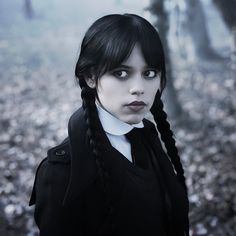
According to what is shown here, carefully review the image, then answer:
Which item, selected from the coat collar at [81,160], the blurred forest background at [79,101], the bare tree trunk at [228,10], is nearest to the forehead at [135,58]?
the coat collar at [81,160]

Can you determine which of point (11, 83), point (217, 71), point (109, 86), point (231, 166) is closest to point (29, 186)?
point (11, 83)

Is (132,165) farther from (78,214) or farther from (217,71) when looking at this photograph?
(217,71)

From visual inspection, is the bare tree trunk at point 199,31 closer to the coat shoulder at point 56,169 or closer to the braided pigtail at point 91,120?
the braided pigtail at point 91,120

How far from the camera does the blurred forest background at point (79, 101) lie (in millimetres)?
3381

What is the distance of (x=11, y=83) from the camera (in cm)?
476

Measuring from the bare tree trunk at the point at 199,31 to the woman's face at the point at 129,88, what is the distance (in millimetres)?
4519

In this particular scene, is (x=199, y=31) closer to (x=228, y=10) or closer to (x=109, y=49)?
(x=228, y=10)

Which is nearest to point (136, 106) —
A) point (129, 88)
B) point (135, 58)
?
point (129, 88)

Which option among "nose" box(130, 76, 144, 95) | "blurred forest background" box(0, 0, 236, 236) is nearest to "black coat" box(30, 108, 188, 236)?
"nose" box(130, 76, 144, 95)

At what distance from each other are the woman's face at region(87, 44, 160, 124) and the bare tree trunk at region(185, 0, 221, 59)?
4519 millimetres

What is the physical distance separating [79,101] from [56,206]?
376cm

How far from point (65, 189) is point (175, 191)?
0.57 metres

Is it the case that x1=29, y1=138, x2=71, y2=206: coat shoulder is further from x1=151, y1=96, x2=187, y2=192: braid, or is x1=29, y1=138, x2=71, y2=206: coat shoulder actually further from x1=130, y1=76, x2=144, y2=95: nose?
x1=151, y1=96, x2=187, y2=192: braid

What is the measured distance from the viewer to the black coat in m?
1.33
